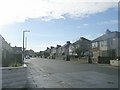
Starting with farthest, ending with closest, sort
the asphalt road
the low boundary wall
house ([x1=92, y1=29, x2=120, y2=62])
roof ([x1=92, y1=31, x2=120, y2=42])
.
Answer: roof ([x1=92, y1=31, x2=120, y2=42]) → house ([x1=92, y1=29, x2=120, y2=62]) → the asphalt road → the low boundary wall

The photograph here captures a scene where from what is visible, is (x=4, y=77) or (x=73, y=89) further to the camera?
(x=73, y=89)

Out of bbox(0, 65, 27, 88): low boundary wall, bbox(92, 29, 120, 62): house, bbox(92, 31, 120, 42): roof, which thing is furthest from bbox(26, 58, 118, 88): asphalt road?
bbox(92, 31, 120, 42): roof

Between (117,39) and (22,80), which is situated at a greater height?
(117,39)

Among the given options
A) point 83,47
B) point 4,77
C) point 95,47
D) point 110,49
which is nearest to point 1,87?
point 4,77

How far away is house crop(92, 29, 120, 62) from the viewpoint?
231 feet

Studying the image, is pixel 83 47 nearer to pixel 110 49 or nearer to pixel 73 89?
pixel 110 49

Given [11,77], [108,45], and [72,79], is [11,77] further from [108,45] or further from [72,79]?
[108,45]

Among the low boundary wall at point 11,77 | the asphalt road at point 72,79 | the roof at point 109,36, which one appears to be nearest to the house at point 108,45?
the roof at point 109,36

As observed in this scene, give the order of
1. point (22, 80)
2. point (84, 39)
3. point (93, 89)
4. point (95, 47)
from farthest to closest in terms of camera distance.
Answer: point (84, 39) → point (95, 47) → point (22, 80) → point (93, 89)

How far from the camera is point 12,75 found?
1500 cm

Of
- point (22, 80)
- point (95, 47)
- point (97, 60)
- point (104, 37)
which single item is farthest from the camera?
point (95, 47)

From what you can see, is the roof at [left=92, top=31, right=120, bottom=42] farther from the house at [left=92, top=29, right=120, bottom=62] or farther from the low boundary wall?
the low boundary wall

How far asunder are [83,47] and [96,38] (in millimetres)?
25105

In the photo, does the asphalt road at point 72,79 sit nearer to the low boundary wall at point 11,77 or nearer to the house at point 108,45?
the low boundary wall at point 11,77
